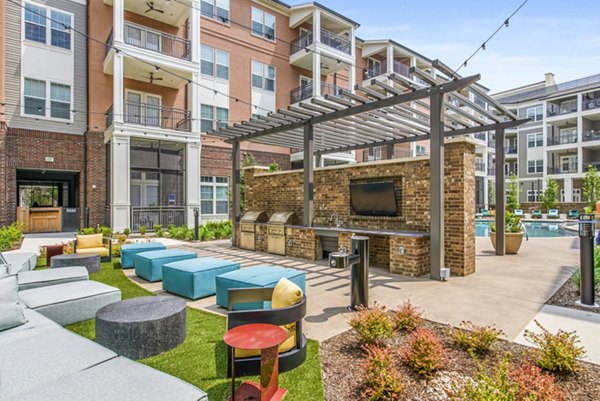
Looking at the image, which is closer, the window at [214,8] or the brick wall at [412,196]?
the brick wall at [412,196]

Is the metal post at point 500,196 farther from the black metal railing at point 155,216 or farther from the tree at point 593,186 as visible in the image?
the tree at point 593,186

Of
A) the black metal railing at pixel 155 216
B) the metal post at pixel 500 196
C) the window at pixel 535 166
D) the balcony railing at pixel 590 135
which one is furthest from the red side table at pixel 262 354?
the window at pixel 535 166

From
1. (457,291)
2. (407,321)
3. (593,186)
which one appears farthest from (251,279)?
(593,186)

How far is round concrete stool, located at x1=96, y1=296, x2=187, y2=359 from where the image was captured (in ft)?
9.90

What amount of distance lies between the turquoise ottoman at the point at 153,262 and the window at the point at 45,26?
12740mm

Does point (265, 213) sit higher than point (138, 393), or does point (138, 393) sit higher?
point (265, 213)

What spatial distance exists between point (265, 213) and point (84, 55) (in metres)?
11.7

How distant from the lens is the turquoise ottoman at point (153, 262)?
Answer: 608 centimetres

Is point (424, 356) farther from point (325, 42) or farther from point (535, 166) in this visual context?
point (535, 166)

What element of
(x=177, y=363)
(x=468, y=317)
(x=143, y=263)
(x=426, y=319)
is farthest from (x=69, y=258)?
(x=468, y=317)

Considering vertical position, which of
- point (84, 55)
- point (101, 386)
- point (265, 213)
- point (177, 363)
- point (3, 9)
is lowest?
point (177, 363)

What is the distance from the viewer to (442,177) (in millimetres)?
6016

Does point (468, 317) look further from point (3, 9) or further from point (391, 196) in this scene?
point (3, 9)

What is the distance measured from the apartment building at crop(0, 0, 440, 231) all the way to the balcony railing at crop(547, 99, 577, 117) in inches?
920
